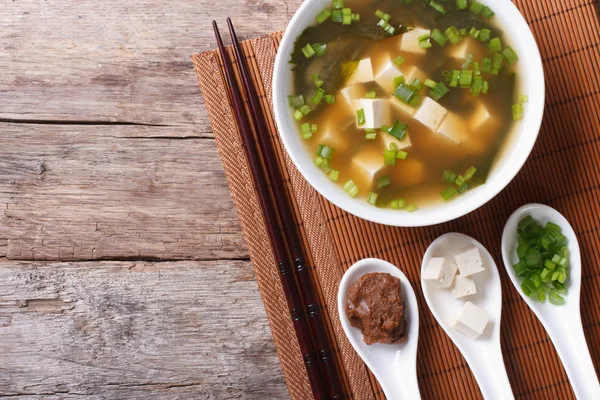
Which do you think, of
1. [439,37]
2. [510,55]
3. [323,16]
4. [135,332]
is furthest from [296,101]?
[135,332]

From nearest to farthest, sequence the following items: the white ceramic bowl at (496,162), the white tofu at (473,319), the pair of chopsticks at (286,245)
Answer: the white ceramic bowl at (496,162) → the white tofu at (473,319) → the pair of chopsticks at (286,245)

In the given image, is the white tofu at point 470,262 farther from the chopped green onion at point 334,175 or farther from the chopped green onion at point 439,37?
the chopped green onion at point 439,37

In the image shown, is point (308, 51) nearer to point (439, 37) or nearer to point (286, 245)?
point (439, 37)

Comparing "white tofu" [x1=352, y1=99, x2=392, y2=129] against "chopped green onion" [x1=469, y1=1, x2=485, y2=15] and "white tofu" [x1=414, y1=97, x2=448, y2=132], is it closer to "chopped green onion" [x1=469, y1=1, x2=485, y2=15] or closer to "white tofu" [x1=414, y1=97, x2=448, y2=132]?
"white tofu" [x1=414, y1=97, x2=448, y2=132]

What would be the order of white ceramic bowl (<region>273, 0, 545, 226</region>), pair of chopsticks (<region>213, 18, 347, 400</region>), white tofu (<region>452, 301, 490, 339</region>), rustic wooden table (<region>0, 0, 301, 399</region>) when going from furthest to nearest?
rustic wooden table (<region>0, 0, 301, 399</region>), pair of chopsticks (<region>213, 18, 347, 400</region>), white tofu (<region>452, 301, 490, 339</region>), white ceramic bowl (<region>273, 0, 545, 226</region>)

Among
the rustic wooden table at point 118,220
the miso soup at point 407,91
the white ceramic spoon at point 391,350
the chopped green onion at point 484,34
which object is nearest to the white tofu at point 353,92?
the miso soup at point 407,91

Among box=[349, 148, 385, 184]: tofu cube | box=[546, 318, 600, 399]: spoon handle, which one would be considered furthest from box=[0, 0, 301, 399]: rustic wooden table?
box=[546, 318, 600, 399]: spoon handle
